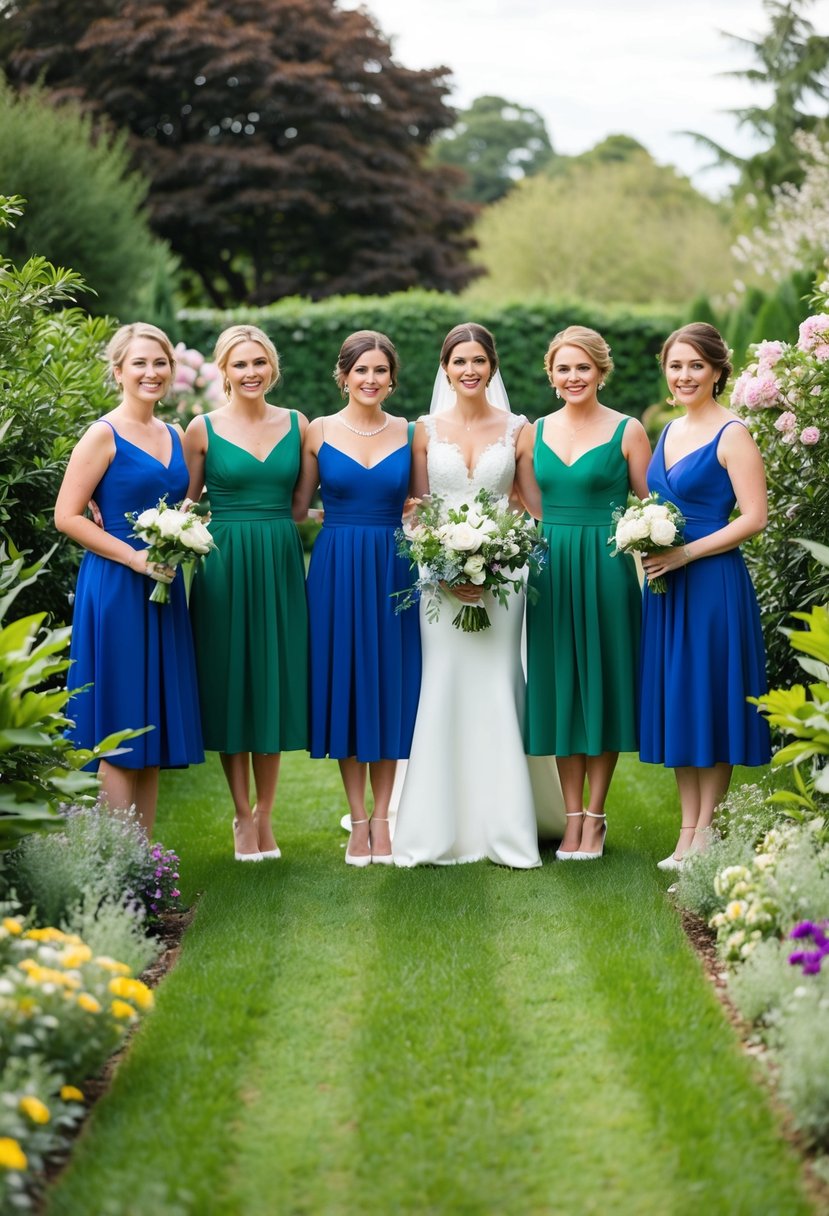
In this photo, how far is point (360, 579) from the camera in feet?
20.0

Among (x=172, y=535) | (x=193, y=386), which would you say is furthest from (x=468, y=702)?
(x=193, y=386)

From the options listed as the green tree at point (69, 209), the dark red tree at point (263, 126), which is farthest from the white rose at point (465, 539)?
the dark red tree at point (263, 126)

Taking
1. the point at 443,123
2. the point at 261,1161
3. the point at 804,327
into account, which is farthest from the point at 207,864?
the point at 443,123

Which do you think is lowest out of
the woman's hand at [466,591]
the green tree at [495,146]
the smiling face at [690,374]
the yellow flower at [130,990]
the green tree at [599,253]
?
the yellow flower at [130,990]

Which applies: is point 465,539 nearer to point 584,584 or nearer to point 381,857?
point 584,584

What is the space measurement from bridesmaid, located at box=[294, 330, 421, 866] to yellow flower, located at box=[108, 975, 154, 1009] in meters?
2.36

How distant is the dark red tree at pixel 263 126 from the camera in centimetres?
2683

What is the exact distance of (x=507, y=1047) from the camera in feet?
13.5

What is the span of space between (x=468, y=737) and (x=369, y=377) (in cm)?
168

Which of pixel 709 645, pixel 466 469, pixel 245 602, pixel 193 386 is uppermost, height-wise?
pixel 193 386

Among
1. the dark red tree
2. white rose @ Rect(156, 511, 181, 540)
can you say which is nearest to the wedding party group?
white rose @ Rect(156, 511, 181, 540)

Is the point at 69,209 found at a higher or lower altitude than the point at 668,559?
higher

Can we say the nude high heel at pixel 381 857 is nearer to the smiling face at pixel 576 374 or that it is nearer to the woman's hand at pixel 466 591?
the woman's hand at pixel 466 591

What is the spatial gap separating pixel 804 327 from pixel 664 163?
36.7 meters
